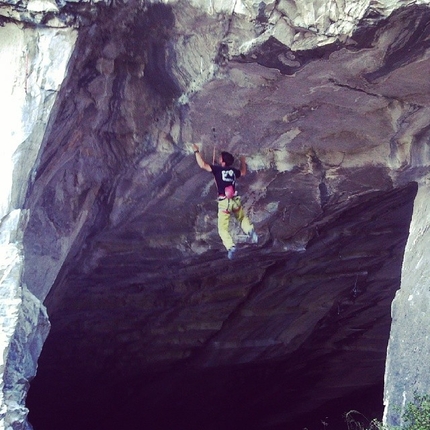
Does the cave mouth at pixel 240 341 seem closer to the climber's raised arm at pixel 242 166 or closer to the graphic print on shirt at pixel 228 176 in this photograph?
the climber's raised arm at pixel 242 166

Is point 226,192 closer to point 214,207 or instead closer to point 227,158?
point 227,158

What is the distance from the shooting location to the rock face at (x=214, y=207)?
7715 mm

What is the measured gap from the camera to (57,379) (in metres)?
12.7

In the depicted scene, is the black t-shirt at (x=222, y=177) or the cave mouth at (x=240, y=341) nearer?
the black t-shirt at (x=222, y=177)

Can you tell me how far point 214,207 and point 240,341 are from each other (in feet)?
10.5

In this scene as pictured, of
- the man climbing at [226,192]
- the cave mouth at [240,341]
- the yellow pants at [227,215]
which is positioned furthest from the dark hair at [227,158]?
the cave mouth at [240,341]

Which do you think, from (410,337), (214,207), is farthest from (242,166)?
(410,337)

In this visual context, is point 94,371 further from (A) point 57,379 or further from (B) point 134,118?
(B) point 134,118

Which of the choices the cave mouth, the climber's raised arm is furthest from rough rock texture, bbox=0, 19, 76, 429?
the cave mouth

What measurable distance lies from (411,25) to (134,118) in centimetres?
307

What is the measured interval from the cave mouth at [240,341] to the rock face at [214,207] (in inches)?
1.2

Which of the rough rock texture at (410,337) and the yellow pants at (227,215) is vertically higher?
the yellow pants at (227,215)

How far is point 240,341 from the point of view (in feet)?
40.9

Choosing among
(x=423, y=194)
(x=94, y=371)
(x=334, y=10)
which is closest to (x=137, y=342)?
(x=94, y=371)
